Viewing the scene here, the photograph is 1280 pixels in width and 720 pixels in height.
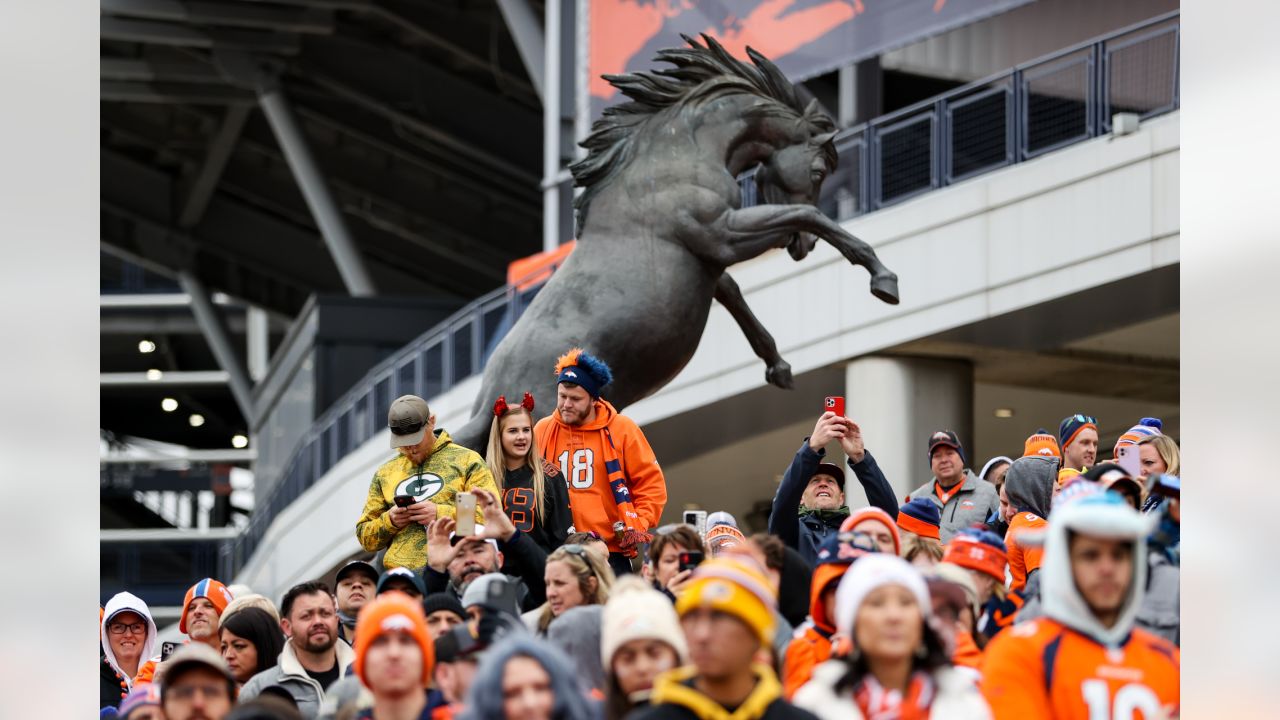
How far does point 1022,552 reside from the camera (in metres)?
10.7

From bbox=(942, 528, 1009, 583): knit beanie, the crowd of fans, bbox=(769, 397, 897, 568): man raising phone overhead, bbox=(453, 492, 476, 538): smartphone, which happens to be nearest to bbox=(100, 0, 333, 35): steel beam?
the crowd of fans

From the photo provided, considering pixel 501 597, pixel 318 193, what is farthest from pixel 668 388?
pixel 501 597

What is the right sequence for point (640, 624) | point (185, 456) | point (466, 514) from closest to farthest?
point (640, 624) < point (466, 514) < point (185, 456)

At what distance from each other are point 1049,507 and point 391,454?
20269 mm

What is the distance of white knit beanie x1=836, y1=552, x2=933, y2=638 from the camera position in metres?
6.82

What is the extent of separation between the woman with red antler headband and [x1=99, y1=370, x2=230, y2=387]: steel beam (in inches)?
2295

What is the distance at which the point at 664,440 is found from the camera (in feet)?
90.0

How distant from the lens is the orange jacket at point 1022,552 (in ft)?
34.3

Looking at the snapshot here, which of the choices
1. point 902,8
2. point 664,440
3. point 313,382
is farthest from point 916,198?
point 313,382

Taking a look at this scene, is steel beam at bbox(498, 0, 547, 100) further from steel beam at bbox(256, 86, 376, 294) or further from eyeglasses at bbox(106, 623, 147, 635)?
eyeglasses at bbox(106, 623, 147, 635)

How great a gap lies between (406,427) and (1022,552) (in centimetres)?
295

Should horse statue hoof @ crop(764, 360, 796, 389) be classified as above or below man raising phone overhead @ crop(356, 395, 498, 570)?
above

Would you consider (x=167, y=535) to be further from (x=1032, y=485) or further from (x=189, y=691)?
(x=189, y=691)
